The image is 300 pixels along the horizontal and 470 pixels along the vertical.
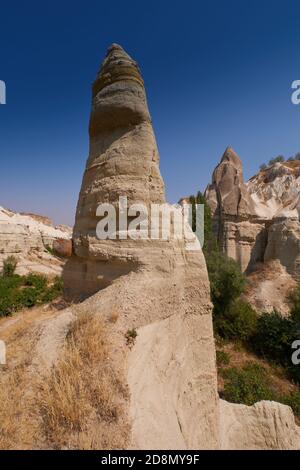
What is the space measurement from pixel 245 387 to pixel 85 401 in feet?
21.5

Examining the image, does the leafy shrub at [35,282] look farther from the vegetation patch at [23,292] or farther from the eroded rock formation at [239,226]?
the eroded rock formation at [239,226]

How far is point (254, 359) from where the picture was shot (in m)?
9.13

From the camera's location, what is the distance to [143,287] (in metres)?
3.21

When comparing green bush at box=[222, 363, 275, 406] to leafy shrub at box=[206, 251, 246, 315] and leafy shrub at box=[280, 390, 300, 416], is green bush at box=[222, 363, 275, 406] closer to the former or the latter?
leafy shrub at box=[280, 390, 300, 416]

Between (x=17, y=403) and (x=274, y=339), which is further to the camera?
(x=274, y=339)

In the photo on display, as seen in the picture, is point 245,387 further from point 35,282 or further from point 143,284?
point 35,282

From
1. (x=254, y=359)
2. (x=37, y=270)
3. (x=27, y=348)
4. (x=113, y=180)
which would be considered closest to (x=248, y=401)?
(x=254, y=359)

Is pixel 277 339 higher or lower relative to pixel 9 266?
lower

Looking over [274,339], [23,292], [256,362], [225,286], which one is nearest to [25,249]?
[23,292]

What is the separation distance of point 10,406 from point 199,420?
A: 2349 mm

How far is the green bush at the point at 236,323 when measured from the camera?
1017cm

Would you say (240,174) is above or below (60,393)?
above

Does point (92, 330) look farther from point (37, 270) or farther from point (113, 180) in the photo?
point (37, 270)

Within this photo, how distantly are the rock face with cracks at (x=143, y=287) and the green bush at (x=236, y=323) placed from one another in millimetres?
6298
